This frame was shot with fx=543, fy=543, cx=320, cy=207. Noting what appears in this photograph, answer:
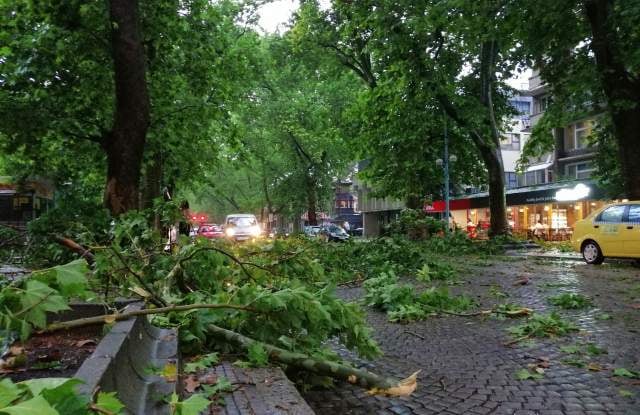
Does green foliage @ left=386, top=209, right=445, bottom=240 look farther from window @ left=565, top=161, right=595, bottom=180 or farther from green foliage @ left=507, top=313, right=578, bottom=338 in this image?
window @ left=565, top=161, right=595, bottom=180

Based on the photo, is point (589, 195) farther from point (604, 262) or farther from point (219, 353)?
point (219, 353)

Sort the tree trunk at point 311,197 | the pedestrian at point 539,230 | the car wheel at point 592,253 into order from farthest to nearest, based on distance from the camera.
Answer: the tree trunk at point 311,197 → the pedestrian at point 539,230 → the car wheel at point 592,253

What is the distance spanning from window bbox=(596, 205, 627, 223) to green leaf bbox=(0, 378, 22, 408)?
16840 millimetres

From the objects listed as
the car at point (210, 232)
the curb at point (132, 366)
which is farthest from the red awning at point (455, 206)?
the curb at point (132, 366)

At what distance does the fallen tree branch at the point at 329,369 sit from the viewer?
3.74 metres

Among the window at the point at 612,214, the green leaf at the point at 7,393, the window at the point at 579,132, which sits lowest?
the green leaf at the point at 7,393

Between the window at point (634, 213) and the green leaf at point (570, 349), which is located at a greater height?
the window at point (634, 213)

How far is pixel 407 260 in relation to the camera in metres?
14.8

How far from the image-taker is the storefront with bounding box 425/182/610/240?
3163cm

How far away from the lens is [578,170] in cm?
3984

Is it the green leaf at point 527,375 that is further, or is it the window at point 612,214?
the window at point 612,214

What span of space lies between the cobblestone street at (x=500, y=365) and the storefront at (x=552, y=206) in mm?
22899

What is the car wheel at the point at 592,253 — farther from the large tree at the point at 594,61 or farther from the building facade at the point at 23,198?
the building facade at the point at 23,198

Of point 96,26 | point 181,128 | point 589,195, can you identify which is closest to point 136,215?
point 96,26
